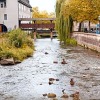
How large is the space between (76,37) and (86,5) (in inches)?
539

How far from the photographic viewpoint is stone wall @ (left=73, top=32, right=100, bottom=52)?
124 feet

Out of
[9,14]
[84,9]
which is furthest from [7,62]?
[9,14]

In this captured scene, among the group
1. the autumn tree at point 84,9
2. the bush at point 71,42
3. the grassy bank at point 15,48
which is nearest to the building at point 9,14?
the bush at point 71,42

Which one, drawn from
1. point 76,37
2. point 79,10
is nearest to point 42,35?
point 76,37

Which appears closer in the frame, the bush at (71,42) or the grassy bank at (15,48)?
the grassy bank at (15,48)

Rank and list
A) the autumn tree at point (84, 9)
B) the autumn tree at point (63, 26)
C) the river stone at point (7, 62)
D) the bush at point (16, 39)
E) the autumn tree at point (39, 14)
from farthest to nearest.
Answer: the autumn tree at point (39, 14)
the autumn tree at point (63, 26)
the autumn tree at point (84, 9)
the bush at point (16, 39)
the river stone at point (7, 62)

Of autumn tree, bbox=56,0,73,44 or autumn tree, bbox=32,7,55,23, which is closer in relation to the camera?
autumn tree, bbox=56,0,73,44

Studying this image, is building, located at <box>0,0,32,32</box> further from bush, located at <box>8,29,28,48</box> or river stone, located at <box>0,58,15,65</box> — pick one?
river stone, located at <box>0,58,15,65</box>

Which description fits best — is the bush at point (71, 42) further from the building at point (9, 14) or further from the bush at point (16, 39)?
the building at point (9, 14)

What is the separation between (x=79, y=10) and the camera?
44.2m

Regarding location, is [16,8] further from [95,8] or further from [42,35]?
[95,8]

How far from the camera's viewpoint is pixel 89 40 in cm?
4297

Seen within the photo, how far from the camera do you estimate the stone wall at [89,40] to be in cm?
3794

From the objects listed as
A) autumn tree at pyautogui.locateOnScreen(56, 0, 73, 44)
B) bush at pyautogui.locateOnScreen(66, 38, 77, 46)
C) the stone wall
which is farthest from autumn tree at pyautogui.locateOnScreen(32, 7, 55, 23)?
bush at pyautogui.locateOnScreen(66, 38, 77, 46)
